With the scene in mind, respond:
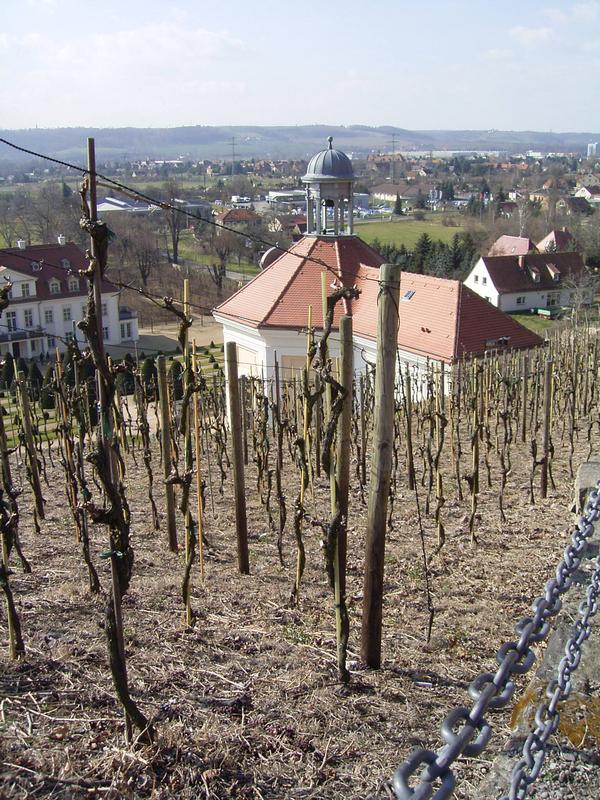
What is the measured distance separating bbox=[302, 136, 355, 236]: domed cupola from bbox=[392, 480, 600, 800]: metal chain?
644 inches

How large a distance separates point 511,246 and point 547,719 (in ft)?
180

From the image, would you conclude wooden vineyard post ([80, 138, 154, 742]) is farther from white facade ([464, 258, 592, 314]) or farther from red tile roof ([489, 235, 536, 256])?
red tile roof ([489, 235, 536, 256])

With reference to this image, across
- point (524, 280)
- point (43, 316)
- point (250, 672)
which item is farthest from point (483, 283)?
point (250, 672)

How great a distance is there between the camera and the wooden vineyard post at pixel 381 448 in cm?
426

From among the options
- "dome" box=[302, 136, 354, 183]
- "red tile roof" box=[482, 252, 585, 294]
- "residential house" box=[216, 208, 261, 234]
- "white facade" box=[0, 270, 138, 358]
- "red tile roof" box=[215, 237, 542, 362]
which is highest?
"dome" box=[302, 136, 354, 183]

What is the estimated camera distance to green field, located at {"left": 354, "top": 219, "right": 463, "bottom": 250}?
64162 millimetres

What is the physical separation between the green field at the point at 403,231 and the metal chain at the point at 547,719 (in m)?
59.2

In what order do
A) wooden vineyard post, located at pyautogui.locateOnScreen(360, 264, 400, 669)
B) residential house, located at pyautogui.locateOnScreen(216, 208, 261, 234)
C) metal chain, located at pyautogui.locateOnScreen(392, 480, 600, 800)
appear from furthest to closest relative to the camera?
1. residential house, located at pyautogui.locateOnScreen(216, 208, 261, 234)
2. wooden vineyard post, located at pyautogui.locateOnScreen(360, 264, 400, 669)
3. metal chain, located at pyautogui.locateOnScreen(392, 480, 600, 800)

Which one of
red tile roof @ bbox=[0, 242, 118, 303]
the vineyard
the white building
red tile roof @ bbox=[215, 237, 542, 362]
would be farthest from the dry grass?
red tile roof @ bbox=[0, 242, 118, 303]

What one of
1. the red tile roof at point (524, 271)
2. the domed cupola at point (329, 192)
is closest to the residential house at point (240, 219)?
the red tile roof at point (524, 271)

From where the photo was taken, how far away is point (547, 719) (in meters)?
2.00

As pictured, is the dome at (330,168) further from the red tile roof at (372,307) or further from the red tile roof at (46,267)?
the red tile roof at (46,267)

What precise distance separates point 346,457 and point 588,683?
192 cm

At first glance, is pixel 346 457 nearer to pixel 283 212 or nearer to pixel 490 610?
pixel 490 610
